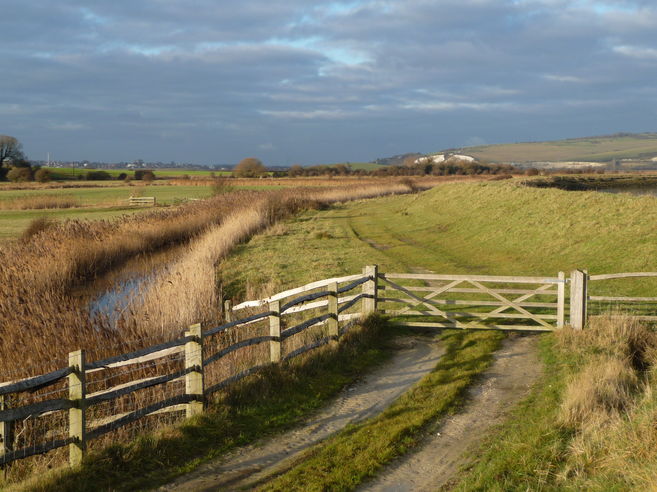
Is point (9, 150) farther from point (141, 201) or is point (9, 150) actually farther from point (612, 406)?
point (612, 406)

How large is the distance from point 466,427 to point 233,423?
3.20m

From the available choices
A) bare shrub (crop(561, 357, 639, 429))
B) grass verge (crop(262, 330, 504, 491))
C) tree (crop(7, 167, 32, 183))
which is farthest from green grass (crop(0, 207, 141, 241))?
tree (crop(7, 167, 32, 183))

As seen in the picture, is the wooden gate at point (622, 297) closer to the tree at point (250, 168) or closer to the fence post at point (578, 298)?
the fence post at point (578, 298)

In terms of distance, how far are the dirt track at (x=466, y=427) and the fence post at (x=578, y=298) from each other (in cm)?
115

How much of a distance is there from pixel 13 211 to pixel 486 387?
50.7 m

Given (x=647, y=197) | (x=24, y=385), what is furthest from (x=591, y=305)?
(x=647, y=197)

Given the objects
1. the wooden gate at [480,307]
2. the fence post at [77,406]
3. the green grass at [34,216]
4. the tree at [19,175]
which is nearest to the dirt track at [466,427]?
the wooden gate at [480,307]

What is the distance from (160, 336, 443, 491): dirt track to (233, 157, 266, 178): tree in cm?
10583

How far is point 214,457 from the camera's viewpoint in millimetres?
7594

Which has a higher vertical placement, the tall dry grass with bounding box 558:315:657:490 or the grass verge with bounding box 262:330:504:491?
the tall dry grass with bounding box 558:315:657:490

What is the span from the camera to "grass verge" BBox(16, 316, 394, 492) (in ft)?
22.6

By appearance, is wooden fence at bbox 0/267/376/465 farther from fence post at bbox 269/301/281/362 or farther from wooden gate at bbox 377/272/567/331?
wooden gate at bbox 377/272/567/331

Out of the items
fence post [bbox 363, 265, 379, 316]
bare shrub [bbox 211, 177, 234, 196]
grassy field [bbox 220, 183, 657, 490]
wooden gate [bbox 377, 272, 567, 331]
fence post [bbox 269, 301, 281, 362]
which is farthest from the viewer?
bare shrub [bbox 211, 177, 234, 196]

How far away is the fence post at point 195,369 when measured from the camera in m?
8.50
